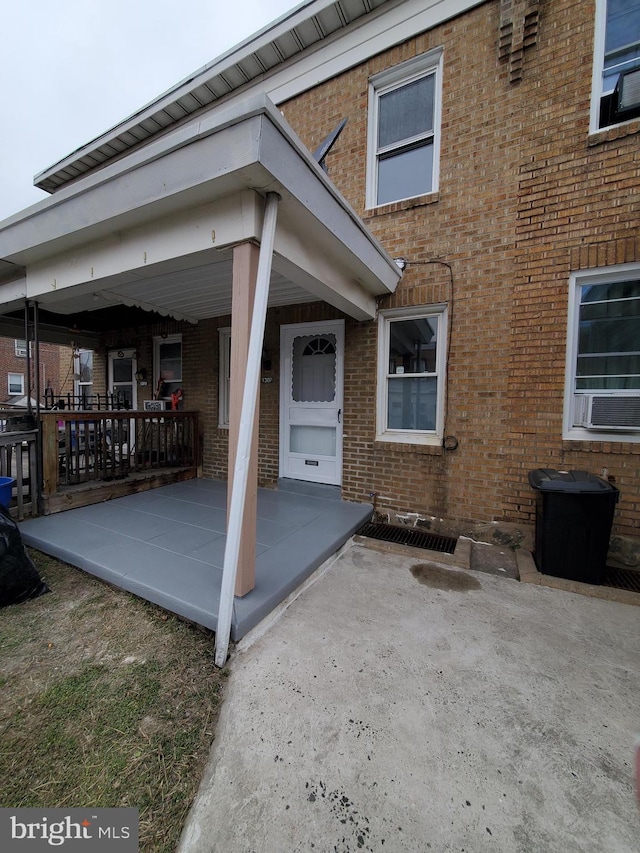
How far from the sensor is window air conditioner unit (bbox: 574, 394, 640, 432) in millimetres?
3324

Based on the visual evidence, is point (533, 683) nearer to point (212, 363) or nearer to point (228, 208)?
point (228, 208)

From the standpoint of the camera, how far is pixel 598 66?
3436mm

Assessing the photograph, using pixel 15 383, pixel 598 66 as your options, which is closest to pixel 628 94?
pixel 598 66

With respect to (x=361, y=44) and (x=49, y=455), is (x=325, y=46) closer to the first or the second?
(x=361, y=44)

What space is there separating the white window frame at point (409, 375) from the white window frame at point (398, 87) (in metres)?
1.35

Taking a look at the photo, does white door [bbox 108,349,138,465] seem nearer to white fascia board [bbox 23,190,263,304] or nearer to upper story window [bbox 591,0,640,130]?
white fascia board [bbox 23,190,263,304]

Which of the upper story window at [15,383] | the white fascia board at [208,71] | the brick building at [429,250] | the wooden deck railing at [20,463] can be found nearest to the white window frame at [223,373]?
the brick building at [429,250]

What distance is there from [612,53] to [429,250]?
230cm

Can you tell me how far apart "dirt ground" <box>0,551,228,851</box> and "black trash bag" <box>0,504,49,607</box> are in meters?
0.08

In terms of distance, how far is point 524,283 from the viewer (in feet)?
12.1

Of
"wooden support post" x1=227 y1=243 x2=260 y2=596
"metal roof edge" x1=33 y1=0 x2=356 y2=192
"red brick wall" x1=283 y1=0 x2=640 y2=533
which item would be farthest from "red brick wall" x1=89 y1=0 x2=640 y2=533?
"wooden support post" x1=227 y1=243 x2=260 y2=596

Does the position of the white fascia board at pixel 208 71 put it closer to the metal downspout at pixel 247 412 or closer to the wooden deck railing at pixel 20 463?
the metal downspout at pixel 247 412

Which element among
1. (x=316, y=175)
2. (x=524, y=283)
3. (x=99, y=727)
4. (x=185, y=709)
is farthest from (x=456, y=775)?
(x=524, y=283)
